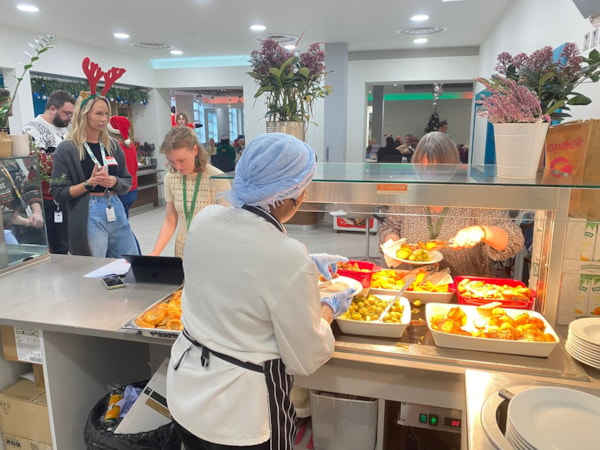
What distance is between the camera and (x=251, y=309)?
1152 mm

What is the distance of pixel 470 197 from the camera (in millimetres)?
1465

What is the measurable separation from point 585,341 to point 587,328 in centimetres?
11

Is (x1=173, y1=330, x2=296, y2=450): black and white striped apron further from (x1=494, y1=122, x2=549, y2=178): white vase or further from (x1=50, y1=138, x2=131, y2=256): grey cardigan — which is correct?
(x1=50, y1=138, x2=131, y2=256): grey cardigan

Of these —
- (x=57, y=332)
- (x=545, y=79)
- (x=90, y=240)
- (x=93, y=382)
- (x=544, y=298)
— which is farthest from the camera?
(x=90, y=240)

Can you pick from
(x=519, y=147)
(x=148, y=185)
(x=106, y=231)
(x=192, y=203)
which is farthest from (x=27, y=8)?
(x=519, y=147)

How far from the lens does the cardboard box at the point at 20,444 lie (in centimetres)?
194

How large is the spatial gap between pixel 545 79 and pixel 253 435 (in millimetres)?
1362

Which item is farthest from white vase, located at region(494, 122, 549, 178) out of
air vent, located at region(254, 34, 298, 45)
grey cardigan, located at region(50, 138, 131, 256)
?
air vent, located at region(254, 34, 298, 45)

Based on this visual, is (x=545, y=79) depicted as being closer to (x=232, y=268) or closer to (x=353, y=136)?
(x=232, y=268)

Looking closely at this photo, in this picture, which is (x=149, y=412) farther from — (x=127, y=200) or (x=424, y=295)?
(x=127, y=200)

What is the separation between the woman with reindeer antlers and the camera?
2779 mm

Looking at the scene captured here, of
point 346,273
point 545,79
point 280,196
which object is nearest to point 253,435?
point 280,196

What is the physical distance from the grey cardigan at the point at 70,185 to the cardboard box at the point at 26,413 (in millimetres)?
1069

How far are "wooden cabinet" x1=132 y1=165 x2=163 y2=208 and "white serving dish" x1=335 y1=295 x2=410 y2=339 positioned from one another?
734 cm
